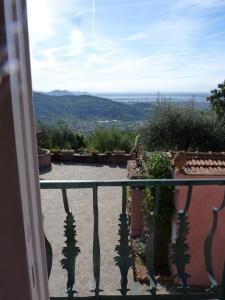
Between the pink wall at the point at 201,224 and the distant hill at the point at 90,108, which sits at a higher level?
the distant hill at the point at 90,108

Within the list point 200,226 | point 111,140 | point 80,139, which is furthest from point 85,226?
point 80,139

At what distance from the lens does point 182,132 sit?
38.2 feet

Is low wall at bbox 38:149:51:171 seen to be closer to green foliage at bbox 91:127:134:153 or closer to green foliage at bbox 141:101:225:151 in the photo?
green foliage at bbox 91:127:134:153

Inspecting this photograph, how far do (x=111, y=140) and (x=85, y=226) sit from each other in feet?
20.0

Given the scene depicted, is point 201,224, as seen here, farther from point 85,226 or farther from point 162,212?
point 85,226

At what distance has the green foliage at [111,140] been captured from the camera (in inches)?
512

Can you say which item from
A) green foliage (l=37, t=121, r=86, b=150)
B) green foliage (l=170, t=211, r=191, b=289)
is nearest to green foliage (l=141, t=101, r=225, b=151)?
green foliage (l=37, t=121, r=86, b=150)

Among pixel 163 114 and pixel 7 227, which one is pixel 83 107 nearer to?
pixel 163 114

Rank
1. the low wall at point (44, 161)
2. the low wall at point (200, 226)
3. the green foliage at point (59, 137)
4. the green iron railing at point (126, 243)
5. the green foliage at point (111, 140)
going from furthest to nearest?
1. the green foliage at point (59, 137)
2. the green foliage at point (111, 140)
3. the low wall at point (44, 161)
4. the low wall at point (200, 226)
5. the green iron railing at point (126, 243)

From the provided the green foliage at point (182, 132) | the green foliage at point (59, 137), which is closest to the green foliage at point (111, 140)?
the green foliage at point (59, 137)

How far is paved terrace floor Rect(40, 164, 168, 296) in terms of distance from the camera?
5.46 meters

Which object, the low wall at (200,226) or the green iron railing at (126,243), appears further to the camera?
the low wall at (200,226)

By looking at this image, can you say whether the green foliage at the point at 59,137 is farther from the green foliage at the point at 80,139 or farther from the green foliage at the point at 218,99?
the green foliage at the point at 218,99

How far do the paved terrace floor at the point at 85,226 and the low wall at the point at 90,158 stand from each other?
68 cm
